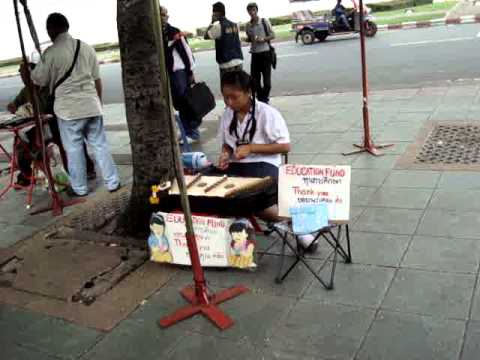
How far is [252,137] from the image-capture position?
13.4ft

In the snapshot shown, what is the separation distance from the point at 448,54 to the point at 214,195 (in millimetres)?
9706

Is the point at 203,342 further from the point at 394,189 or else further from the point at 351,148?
the point at 351,148

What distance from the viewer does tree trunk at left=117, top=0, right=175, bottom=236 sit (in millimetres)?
4238

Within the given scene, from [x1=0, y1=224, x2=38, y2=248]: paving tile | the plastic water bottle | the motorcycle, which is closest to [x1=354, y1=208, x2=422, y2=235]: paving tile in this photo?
the plastic water bottle

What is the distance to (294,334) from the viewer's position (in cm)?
303

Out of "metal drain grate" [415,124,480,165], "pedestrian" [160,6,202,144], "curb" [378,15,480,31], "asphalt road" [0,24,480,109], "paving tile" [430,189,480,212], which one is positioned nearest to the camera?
"paving tile" [430,189,480,212]

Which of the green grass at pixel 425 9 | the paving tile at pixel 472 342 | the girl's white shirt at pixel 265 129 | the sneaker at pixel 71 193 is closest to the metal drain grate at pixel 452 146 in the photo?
the girl's white shirt at pixel 265 129

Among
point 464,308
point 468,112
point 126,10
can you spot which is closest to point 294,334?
point 464,308

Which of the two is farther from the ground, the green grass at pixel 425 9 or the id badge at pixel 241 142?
the green grass at pixel 425 9

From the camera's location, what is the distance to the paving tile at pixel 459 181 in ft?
15.4

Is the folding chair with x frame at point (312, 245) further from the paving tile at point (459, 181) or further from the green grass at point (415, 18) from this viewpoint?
the green grass at point (415, 18)

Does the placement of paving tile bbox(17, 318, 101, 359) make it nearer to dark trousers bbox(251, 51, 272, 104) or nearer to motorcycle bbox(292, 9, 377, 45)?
dark trousers bbox(251, 51, 272, 104)

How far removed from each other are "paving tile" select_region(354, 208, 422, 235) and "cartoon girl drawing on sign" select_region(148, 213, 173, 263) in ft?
4.65

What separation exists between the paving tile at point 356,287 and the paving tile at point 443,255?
220 mm
